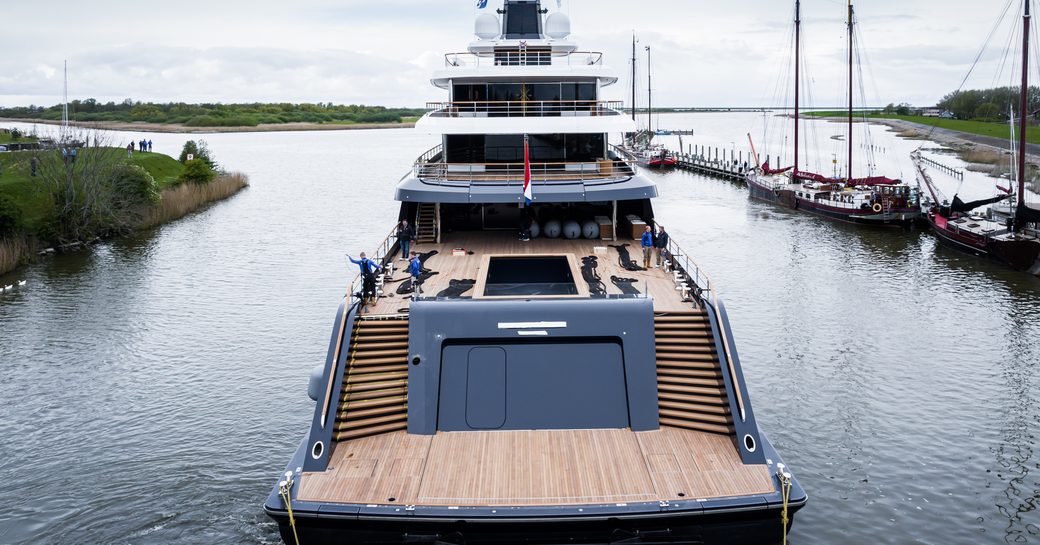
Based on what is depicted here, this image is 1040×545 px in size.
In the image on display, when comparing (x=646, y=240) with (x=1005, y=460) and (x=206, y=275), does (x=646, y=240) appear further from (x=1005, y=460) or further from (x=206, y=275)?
(x=206, y=275)

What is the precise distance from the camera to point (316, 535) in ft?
40.6

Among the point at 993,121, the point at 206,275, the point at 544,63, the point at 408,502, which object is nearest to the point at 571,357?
the point at 408,502

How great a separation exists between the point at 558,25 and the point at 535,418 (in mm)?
19345

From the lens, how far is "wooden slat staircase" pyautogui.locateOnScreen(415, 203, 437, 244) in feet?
80.3

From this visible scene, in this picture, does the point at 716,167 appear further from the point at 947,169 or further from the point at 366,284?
the point at 366,284

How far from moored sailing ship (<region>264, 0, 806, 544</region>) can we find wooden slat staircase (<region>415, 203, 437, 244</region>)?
2.95 metres

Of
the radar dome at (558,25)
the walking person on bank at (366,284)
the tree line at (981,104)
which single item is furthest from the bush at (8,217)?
the tree line at (981,104)

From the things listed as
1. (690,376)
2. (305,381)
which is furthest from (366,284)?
(305,381)

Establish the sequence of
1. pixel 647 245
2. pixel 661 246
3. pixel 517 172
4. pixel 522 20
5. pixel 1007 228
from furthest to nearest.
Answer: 1. pixel 1007 228
2. pixel 522 20
3. pixel 517 172
4. pixel 661 246
5. pixel 647 245

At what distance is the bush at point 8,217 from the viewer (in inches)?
1545

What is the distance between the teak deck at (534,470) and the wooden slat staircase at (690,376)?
0.27 meters

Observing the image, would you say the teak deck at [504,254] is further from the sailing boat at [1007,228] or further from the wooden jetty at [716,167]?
the wooden jetty at [716,167]

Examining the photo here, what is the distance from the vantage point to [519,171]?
26.1 meters

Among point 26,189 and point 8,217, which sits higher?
point 26,189
